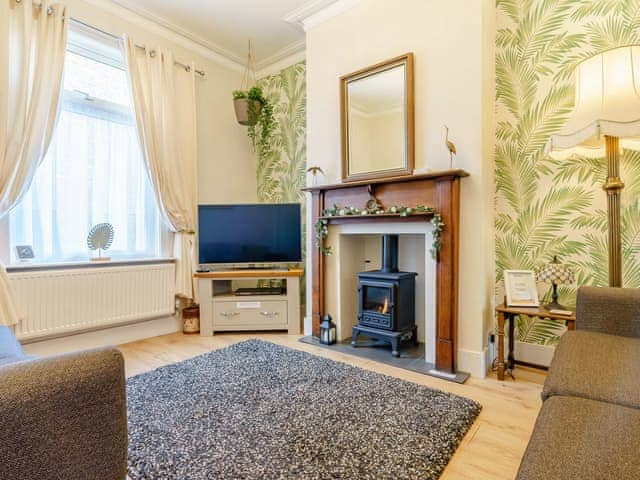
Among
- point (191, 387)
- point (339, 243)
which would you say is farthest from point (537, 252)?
point (191, 387)

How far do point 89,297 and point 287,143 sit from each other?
2.45m

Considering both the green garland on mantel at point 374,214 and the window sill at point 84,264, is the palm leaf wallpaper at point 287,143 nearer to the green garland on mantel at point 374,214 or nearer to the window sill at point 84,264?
the green garland on mantel at point 374,214

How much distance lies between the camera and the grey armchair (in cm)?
68

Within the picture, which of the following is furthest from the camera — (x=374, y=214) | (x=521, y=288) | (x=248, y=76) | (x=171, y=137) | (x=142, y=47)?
(x=248, y=76)

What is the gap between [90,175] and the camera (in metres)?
2.92

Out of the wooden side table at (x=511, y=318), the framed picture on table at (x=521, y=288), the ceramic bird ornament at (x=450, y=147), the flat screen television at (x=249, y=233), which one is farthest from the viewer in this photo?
the flat screen television at (x=249, y=233)

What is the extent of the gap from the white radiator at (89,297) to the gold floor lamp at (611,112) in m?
3.24

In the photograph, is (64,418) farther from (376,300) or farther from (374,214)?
(376,300)

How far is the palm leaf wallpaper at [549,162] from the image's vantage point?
212cm

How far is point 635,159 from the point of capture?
207 centimetres

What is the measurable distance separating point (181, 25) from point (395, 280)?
124 inches

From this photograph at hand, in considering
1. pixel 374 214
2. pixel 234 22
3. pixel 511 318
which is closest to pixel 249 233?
pixel 374 214

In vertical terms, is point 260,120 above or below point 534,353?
above

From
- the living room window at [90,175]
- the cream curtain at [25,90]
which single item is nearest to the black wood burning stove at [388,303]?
the living room window at [90,175]
